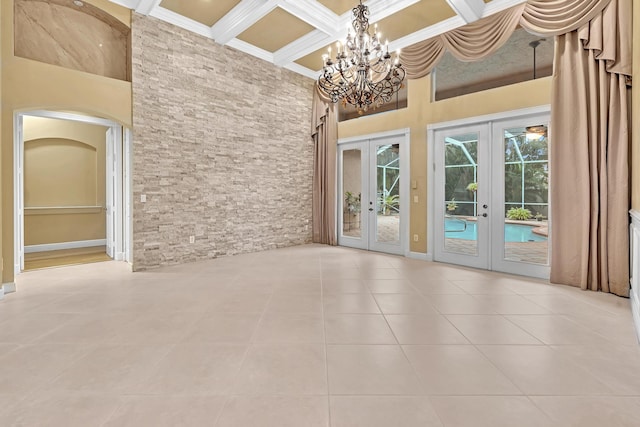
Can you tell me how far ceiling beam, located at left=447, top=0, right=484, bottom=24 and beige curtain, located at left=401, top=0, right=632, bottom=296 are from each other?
53 centimetres

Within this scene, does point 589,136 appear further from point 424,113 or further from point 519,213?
point 424,113

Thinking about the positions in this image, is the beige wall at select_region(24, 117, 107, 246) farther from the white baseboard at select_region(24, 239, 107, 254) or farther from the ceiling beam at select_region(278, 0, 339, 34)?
the ceiling beam at select_region(278, 0, 339, 34)

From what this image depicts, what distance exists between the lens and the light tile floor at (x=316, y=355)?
1.73m

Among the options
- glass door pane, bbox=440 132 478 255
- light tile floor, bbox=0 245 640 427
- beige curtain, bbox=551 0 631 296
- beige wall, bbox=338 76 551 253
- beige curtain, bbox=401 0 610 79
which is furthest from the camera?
glass door pane, bbox=440 132 478 255

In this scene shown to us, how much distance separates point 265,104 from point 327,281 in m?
4.28

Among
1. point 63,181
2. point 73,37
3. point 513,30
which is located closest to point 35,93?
point 73,37

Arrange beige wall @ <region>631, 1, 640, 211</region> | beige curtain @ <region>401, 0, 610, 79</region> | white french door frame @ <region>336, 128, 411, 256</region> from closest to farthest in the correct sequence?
beige wall @ <region>631, 1, 640, 211</region> < beige curtain @ <region>401, 0, 610, 79</region> < white french door frame @ <region>336, 128, 411, 256</region>

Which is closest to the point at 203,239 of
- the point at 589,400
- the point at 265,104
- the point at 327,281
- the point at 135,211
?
the point at 135,211

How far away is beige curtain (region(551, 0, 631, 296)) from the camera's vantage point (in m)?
3.71

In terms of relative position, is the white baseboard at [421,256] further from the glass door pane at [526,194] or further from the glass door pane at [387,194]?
the glass door pane at [526,194]


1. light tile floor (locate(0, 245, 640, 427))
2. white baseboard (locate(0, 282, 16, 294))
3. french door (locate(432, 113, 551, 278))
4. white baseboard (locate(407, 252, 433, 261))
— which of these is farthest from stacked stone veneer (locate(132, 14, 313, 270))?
french door (locate(432, 113, 551, 278))

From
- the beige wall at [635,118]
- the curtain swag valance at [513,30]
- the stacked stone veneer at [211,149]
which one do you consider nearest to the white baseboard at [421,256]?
the stacked stone veneer at [211,149]

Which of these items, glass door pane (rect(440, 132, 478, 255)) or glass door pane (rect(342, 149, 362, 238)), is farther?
glass door pane (rect(342, 149, 362, 238))

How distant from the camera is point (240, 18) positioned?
5.23 metres
